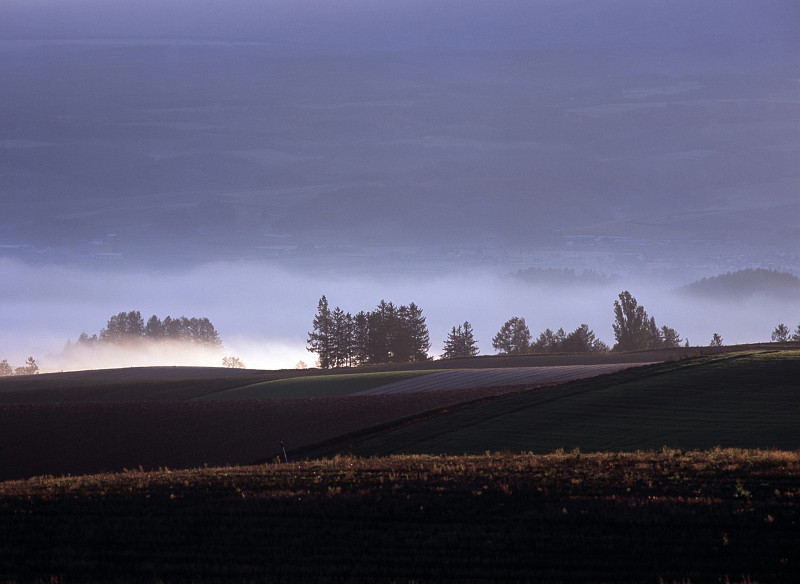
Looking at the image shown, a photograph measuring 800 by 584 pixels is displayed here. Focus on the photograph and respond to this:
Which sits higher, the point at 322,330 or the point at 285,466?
the point at 322,330

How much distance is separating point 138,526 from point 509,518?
683cm

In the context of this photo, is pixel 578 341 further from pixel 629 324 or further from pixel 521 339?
pixel 521 339

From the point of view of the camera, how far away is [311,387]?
56531 mm

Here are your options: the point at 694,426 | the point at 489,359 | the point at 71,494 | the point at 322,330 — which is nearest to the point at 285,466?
the point at 71,494

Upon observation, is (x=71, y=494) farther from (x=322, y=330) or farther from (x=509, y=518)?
(x=322, y=330)

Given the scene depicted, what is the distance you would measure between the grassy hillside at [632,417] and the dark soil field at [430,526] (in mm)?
6565

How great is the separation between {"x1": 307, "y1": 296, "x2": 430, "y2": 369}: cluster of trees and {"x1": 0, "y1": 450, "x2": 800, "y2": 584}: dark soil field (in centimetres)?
9231

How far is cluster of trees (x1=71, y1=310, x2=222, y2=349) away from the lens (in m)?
160

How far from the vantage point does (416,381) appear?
5472 cm

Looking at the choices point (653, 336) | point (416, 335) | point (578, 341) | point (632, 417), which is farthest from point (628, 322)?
point (632, 417)

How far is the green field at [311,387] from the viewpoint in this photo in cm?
5297

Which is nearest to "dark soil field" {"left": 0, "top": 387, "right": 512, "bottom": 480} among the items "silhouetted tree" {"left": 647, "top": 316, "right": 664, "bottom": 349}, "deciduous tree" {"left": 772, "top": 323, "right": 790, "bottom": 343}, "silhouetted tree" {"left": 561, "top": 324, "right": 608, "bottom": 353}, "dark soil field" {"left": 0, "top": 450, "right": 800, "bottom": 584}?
"dark soil field" {"left": 0, "top": 450, "right": 800, "bottom": 584}

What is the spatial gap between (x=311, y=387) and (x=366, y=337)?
180 feet

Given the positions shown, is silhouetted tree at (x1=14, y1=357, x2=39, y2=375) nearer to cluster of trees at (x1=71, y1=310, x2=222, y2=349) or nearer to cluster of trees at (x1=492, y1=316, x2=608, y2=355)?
cluster of trees at (x1=71, y1=310, x2=222, y2=349)
